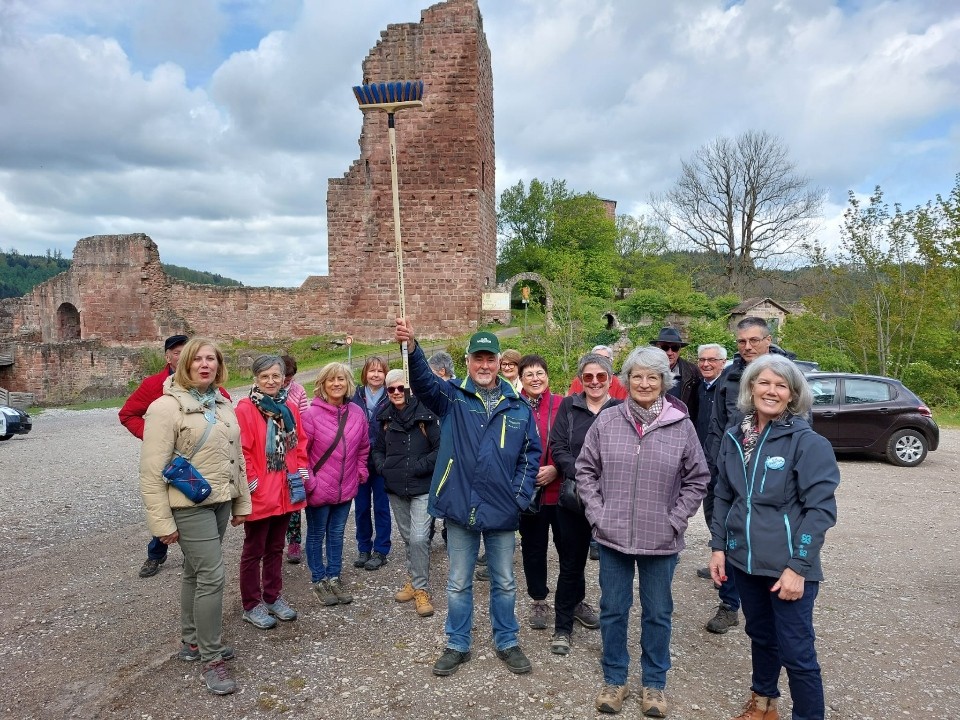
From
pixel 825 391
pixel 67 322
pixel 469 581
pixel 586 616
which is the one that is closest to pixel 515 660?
pixel 469 581

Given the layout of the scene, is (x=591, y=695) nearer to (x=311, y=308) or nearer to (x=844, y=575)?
(x=844, y=575)

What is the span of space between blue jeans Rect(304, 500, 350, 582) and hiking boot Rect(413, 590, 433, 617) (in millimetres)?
662

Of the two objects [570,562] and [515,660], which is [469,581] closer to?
[515,660]

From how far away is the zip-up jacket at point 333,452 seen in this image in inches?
174

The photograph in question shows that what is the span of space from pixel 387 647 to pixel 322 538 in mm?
1037

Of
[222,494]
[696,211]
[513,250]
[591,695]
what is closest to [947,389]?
[591,695]

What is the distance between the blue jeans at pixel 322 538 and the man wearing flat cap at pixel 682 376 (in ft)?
9.26

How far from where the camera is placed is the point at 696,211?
114ft

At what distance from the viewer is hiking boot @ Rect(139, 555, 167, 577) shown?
488cm

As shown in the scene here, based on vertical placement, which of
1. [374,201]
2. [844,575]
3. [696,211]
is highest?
[696,211]

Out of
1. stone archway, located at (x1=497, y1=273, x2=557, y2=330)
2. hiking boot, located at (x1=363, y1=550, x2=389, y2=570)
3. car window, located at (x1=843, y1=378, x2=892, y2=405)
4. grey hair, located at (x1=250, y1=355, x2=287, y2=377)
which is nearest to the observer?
grey hair, located at (x1=250, y1=355, x2=287, y2=377)

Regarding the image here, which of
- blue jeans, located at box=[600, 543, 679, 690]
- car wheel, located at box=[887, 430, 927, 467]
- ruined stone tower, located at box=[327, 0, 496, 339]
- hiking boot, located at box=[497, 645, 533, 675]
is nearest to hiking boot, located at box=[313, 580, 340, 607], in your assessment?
hiking boot, located at box=[497, 645, 533, 675]

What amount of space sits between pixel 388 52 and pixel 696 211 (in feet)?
68.2

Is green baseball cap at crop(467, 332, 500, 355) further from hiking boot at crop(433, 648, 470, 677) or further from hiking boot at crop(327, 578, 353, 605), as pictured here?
hiking boot at crop(327, 578, 353, 605)
